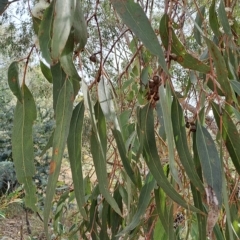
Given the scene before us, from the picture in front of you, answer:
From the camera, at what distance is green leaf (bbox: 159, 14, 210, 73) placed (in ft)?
2.09

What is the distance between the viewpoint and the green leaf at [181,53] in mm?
636

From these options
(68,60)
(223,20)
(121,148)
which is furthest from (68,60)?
(223,20)

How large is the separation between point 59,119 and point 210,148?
272 millimetres

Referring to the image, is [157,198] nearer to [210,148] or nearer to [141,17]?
[210,148]

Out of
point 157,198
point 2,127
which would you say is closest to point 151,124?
point 157,198

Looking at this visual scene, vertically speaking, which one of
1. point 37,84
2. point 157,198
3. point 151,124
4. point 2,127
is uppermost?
point 37,84

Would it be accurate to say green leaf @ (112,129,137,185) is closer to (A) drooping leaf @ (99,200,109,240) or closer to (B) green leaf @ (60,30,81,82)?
(B) green leaf @ (60,30,81,82)

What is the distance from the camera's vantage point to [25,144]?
2.04ft

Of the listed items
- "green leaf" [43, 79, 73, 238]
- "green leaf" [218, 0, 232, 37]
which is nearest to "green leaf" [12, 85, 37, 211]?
"green leaf" [43, 79, 73, 238]

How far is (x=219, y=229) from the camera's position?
0.91 meters

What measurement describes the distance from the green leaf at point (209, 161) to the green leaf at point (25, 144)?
0.26m

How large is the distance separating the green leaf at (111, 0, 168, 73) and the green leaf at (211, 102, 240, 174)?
22 cm

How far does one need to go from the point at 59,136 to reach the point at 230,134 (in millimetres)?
322

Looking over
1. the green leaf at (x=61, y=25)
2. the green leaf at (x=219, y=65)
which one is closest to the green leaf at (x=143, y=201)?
the green leaf at (x=219, y=65)
